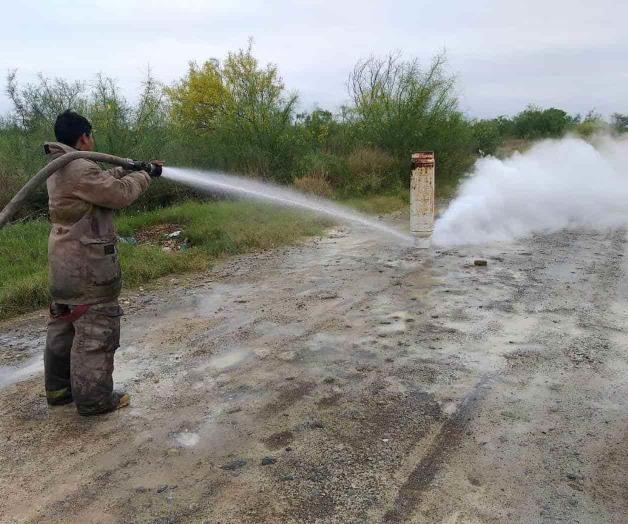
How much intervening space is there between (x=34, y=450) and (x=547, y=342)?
358cm

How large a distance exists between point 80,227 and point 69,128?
2.06 ft

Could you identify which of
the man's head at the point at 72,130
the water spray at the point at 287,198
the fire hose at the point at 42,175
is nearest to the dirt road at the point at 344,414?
the fire hose at the point at 42,175

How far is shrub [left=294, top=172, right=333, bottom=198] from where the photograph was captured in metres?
12.7

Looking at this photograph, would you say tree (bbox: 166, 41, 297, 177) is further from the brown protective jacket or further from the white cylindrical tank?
the brown protective jacket

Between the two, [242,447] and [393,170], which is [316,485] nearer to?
[242,447]

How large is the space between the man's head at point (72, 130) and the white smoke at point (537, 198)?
5774 mm

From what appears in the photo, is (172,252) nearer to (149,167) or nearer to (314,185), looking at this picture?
(149,167)

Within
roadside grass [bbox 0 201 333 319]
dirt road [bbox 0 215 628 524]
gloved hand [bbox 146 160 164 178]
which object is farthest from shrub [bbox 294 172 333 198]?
gloved hand [bbox 146 160 164 178]

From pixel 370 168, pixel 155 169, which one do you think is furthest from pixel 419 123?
pixel 155 169

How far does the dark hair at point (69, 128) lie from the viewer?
3.30 m

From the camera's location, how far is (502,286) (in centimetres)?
577

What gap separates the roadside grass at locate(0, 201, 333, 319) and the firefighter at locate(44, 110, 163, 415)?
2645 mm

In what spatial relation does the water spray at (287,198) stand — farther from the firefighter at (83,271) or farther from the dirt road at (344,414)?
the firefighter at (83,271)

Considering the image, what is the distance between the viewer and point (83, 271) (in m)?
3.23
